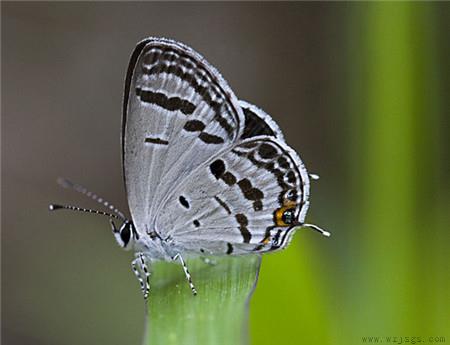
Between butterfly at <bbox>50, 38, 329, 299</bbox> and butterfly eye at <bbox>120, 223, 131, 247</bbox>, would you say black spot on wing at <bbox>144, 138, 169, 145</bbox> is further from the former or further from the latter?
butterfly eye at <bbox>120, 223, 131, 247</bbox>

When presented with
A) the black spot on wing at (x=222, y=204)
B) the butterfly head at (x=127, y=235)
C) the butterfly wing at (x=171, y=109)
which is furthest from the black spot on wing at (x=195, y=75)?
the butterfly head at (x=127, y=235)

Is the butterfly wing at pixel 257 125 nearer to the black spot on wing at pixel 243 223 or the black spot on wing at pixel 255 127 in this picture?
the black spot on wing at pixel 255 127

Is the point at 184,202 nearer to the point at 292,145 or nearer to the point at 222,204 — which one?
the point at 222,204

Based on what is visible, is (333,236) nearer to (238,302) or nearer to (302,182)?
(302,182)

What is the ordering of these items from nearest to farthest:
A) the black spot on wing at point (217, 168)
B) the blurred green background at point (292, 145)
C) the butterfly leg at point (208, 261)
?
the blurred green background at point (292, 145)
the butterfly leg at point (208, 261)
the black spot on wing at point (217, 168)

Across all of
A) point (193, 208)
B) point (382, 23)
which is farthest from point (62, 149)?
point (382, 23)

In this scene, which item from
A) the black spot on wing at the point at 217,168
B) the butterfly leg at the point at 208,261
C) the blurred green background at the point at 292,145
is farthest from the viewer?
the black spot on wing at the point at 217,168
